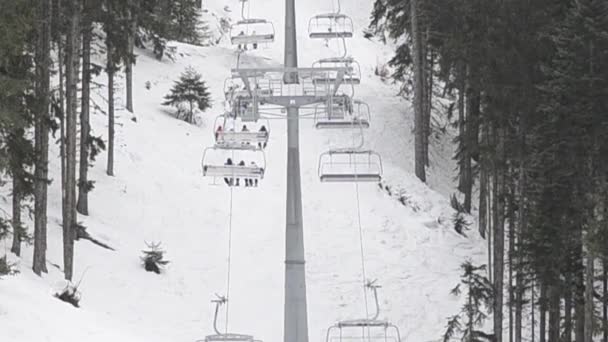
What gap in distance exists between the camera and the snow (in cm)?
2331

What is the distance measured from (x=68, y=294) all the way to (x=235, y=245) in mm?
9014

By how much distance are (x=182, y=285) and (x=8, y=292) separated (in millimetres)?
9394

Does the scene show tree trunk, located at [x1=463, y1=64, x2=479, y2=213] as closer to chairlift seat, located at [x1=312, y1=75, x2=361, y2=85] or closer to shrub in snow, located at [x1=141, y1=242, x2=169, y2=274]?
shrub in snow, located at [x1=141, y1=242, x2=169, y2=274]

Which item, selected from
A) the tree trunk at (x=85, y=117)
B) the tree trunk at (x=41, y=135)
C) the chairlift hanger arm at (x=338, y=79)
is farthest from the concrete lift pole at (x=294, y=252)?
the tree trunk at (x=85, y=117)

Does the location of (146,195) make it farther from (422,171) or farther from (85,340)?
(85,340)

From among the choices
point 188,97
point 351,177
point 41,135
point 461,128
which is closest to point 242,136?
point 351,177

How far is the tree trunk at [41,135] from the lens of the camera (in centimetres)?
2130

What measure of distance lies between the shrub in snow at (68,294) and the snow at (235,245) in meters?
0.35

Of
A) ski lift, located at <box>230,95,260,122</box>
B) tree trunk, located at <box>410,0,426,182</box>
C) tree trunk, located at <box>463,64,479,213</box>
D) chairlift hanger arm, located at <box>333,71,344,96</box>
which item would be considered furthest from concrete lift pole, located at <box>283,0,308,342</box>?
tree trunk, located at <box>410,0,426,182</box>

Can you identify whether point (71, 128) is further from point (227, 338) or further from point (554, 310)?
point (554, 310)

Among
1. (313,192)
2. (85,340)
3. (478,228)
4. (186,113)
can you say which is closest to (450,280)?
(478,228)

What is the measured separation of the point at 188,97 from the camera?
3919cm

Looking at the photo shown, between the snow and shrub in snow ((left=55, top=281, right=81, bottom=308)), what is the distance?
348mm

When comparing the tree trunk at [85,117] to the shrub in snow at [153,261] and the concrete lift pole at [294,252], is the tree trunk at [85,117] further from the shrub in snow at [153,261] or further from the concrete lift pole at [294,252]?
the concrete lift pole at [294,252]
